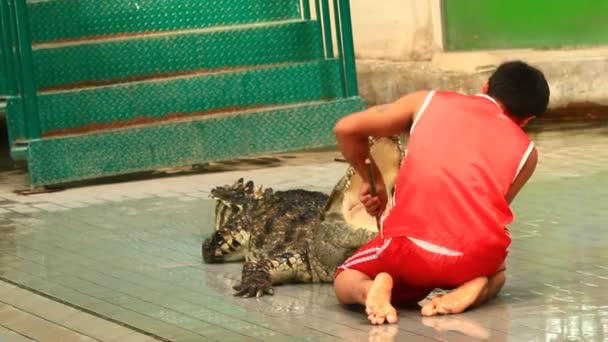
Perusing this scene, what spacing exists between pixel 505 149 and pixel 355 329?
960 mm


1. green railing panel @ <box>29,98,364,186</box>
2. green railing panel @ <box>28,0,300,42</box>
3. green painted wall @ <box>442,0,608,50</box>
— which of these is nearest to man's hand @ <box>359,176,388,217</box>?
green railing panel @ <box>29,98,364,186</box>

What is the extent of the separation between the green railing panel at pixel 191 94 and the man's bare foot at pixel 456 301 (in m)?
5.23

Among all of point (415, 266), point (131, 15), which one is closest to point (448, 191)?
point (415, 266)

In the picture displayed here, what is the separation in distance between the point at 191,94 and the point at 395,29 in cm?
314

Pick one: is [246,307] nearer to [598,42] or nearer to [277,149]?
[277,149]

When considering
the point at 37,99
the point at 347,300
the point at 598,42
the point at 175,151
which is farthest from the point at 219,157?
the point at 347,300

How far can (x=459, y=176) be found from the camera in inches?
206

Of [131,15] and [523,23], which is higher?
[131,15]

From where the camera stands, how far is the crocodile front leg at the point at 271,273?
239 inches

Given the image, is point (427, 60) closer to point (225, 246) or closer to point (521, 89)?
point (225, 246)

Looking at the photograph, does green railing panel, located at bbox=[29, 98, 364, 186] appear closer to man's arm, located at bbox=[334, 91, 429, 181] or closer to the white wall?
the white wall

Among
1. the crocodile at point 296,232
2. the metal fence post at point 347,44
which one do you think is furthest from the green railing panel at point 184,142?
the crocodile at point 296,232

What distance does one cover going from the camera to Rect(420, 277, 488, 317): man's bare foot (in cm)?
529

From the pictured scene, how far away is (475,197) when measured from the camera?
5219 mm
